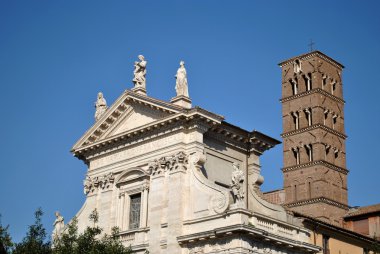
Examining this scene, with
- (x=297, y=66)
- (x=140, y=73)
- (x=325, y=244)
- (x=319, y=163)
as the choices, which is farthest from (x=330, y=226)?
(x=297, y=66)

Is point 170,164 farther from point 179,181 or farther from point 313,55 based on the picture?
point 313,55

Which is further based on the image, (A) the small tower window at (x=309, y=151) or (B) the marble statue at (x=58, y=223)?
(A) the small tower window at (x=309, y=151)

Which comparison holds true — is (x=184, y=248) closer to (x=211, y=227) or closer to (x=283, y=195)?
(x=211, y=227)

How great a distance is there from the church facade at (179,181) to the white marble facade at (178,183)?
0.05 meters

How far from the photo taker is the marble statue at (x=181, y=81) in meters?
34.9

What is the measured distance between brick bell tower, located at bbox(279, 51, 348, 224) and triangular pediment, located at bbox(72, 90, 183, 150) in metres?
32.4

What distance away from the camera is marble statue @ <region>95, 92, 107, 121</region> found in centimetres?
3966

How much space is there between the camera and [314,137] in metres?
69.8

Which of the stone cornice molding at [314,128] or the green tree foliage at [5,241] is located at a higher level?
the stone cornice molding at [314,128]

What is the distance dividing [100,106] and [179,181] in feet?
29.7

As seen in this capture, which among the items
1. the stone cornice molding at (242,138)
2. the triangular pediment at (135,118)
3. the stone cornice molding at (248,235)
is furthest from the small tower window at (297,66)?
the stone cornice molding at (248,235)

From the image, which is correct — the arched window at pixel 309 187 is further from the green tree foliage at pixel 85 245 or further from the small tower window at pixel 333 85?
the green tree foliage at pixel 85 245

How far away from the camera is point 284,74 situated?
75188mm

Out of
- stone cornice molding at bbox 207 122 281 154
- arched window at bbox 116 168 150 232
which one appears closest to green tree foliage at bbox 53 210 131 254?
arched window at bbox 116 168 150 232
